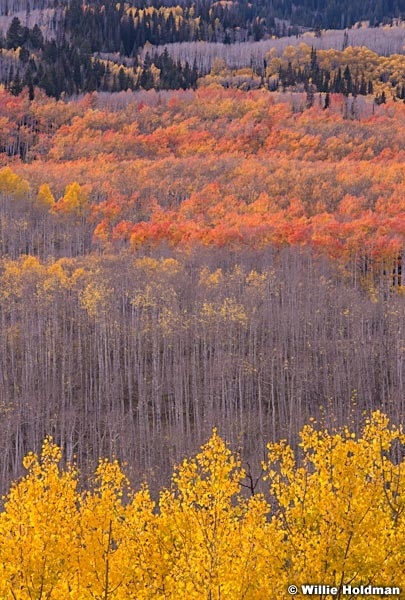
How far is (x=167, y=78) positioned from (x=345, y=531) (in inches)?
7331

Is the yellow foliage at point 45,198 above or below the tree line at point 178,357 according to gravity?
above

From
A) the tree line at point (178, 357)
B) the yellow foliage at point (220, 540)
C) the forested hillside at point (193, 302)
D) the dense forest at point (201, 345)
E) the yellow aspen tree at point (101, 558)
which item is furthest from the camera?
the forested hillside at point (193, 302)

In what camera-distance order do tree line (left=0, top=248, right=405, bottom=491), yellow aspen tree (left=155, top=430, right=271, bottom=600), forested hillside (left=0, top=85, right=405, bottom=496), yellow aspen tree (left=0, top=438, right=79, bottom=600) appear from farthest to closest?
forested hillside (left=0, top=85, right=405, bottom=496) < tree line (left=0, top=248, right=405, bottom=491) < yellow aspen tree (left=0, top=438, right=79, bottom=600) < yellow aspen tree (left=155, top=430, right=271, bottom=600)

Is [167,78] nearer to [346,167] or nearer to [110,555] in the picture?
[346,167]

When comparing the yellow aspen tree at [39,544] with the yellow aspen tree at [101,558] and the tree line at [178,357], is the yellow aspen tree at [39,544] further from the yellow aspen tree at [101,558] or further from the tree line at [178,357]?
the tree line at [178,357]

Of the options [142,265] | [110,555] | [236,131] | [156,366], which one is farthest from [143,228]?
[110,555]

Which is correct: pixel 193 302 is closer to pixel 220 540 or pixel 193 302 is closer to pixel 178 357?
pixel 178 357

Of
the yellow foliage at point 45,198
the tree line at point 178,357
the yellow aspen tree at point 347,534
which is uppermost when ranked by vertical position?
the yellow aspen tree at point 347,534

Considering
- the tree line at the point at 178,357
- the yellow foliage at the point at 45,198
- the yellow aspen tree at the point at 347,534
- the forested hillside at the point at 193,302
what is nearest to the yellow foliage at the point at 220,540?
the yellow aspen tree at the point at 347,534

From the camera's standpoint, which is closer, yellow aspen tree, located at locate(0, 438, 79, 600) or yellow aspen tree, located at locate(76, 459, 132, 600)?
yellow aspen tree, located at locate(0, 438, 79, 600)

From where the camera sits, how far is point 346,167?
123000 mm

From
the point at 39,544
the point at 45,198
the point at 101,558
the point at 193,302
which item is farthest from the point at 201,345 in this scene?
the point at 39,544

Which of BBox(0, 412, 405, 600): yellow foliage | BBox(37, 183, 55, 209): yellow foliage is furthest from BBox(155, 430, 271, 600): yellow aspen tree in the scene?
BBox(37, 183, 55, 209): yellow foliage

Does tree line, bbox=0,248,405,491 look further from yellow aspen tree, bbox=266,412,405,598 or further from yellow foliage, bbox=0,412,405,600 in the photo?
yellow aspen tree, bbox=266,412,405,598
